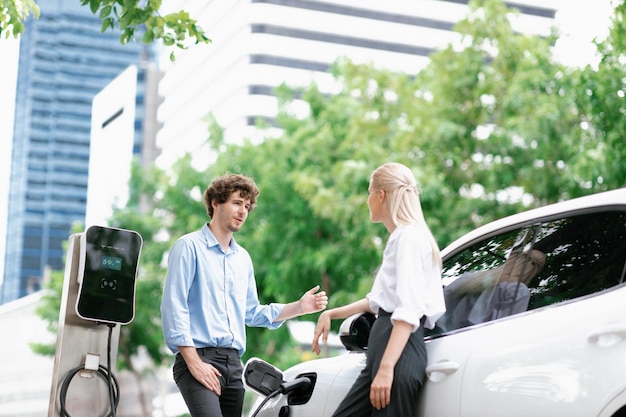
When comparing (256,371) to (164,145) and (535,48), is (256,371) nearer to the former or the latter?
(535,48)

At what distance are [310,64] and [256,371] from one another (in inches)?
2052

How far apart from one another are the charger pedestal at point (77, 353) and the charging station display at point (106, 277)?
0.31ft

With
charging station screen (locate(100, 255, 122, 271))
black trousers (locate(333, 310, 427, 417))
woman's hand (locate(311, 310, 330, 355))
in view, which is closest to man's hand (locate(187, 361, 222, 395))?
woman's hand (locate(311, 310, 330, 355))

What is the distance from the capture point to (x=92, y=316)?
5.42m

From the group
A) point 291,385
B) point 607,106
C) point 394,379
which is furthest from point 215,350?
point 607,106

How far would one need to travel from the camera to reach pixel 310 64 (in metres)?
55.4

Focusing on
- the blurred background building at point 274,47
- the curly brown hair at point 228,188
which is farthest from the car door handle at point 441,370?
A: the blurred background building at point 274,47

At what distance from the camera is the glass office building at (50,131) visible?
1602cm

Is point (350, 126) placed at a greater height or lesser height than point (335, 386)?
greater

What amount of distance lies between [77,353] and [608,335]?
3639 mm

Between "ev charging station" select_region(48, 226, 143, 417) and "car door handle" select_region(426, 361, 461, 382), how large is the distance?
258cm

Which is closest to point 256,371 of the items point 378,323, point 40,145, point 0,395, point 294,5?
point 378,323

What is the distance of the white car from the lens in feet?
9.10

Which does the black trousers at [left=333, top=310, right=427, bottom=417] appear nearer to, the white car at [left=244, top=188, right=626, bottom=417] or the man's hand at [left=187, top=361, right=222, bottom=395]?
the white car at [left=244, top=188, right=626, bottom=417]
